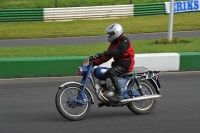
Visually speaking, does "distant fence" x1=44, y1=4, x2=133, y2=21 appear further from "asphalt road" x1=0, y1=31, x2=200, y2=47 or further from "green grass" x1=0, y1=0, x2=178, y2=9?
"asphalt road" x1=0, y1=31, x2=200, y2=47

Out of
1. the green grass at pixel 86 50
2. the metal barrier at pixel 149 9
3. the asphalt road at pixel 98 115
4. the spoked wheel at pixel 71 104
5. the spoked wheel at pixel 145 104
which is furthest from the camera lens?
the metal barrier at pixel 149 9

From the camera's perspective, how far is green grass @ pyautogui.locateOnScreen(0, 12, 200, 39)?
998 inches

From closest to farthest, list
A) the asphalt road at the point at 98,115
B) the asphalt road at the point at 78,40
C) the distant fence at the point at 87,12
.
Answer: the asphalt road at the point at 98,115, the asphalt road at the point at 78,40, the distant fence at the point at 87,12

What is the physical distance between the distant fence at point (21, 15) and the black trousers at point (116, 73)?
21.6 meters

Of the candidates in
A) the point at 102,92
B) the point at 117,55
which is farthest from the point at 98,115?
the point at 117,55

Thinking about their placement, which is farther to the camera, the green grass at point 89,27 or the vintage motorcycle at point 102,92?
the green grass at point 89,27

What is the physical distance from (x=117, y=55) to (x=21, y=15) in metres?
A: 22.2

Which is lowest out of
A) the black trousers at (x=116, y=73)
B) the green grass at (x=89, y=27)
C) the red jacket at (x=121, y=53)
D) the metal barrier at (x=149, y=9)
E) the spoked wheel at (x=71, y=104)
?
the green grass at (x=89, y=27)

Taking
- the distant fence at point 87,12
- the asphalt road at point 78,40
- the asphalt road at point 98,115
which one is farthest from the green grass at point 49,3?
the asphalt road at point 98,115

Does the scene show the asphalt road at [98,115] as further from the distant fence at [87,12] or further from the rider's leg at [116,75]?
the distant fence at [87,12]

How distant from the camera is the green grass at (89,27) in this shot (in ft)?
83.1

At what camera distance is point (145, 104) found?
8633 mm

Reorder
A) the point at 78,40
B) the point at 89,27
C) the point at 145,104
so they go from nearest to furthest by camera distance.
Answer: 1. the point at 145,104
2. the point at 78,40
3. the point at 89,27

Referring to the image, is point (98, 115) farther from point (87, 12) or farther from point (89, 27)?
point (87, 12)
